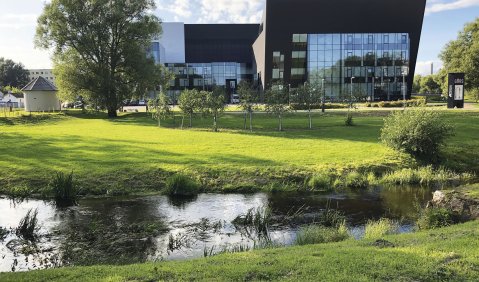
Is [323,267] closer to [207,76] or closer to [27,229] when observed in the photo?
[27,229]

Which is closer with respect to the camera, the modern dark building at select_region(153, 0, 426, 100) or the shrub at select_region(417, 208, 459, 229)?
the shrub at select_region(417, 208, 459, 229)

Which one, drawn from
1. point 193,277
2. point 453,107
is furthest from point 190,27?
point 193,277

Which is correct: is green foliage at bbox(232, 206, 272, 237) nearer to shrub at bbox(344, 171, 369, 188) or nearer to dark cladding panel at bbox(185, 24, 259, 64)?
shrub at bbox(344, 171, 369, 188)

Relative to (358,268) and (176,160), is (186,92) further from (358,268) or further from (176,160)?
(358,268)

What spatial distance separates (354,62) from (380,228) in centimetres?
9109

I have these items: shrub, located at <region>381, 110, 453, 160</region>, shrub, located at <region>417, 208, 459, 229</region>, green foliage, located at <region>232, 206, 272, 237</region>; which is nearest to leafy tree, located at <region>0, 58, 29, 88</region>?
shrub, located at <region>381, 110, 453, 160</region>

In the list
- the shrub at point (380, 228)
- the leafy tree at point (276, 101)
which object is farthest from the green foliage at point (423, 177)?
the leafy tree at point (276, 101)

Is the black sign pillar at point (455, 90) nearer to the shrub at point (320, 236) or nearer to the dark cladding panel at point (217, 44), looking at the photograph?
the shrub at point (320, 236)

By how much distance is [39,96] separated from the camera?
67.0 m

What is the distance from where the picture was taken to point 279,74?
97188 millimetres

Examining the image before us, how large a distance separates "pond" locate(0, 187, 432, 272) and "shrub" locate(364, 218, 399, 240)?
0.32 meters

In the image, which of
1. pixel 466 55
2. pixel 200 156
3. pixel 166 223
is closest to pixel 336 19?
pixel 466 55

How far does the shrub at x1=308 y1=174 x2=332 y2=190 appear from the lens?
2066 cm

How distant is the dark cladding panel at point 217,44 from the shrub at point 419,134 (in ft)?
353
